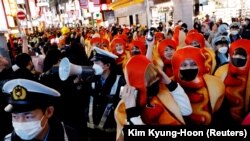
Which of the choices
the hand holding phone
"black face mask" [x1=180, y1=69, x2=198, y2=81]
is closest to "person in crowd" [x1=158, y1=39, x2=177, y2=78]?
"black face mask" [x1=180, y1=69, x2=198, y2=81]

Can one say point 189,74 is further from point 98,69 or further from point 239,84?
point 98,69

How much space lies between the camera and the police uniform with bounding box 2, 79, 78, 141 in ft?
7.93

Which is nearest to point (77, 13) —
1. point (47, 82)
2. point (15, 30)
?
point (15, 30)

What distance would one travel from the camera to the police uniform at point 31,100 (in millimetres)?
2418

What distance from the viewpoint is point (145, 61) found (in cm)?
284

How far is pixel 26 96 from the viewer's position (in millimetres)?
2420

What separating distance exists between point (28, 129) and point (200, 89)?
1692 mm

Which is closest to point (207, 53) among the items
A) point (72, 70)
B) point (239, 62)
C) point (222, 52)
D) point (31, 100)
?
point (222, 52)

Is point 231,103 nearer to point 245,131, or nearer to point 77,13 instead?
point 245,131


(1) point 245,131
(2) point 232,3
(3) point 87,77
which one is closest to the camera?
(1) point 245,131

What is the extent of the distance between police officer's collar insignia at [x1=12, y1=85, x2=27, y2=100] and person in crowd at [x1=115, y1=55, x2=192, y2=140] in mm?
809

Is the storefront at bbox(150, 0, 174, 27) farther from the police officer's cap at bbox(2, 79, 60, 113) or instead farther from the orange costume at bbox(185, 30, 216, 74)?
the police officer's cap at bbox(2, 79, 60, 113)

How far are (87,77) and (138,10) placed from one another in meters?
19.1

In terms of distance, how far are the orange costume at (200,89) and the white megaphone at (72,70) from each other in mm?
1004
